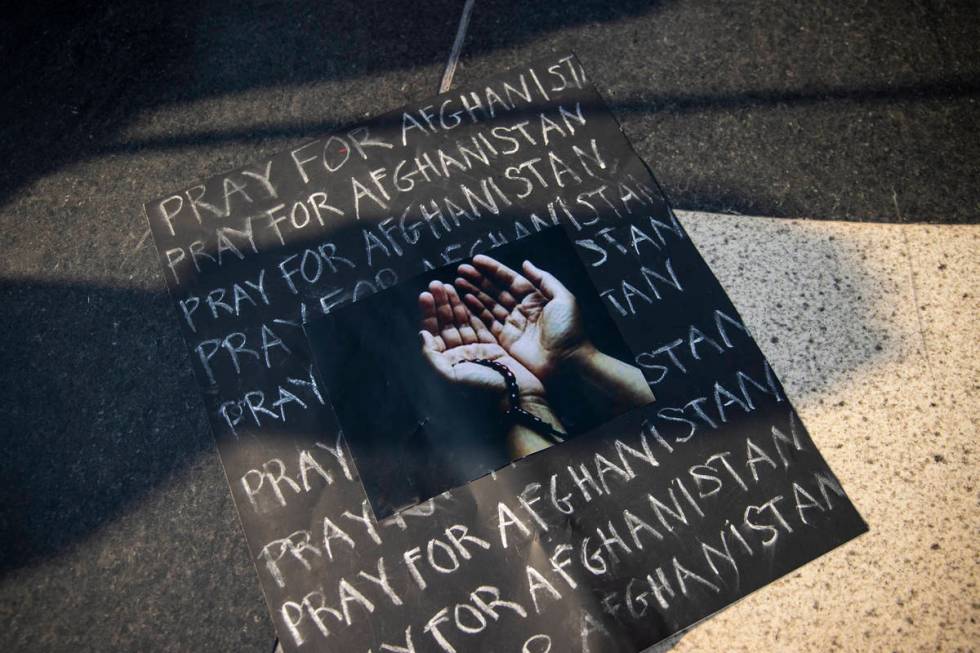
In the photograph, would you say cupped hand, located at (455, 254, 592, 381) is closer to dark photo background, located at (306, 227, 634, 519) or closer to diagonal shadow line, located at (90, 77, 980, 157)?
dark photo background, located at (306, 227, 634, 519)

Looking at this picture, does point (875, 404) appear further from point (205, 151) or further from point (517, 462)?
point (205, 151)

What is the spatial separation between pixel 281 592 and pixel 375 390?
27.7 inches

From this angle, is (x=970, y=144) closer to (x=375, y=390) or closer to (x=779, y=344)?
(x=779, y=344)

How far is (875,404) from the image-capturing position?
6.69 feet

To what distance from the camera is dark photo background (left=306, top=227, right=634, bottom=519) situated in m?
1.97

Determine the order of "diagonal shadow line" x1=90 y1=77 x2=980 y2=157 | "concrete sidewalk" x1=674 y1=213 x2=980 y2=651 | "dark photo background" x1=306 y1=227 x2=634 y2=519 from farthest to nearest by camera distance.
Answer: "diagonal shadow line" x1=90 y1=77 x2=980 y2=157, "dark photo background" x1=306 y1=227 x2=634 y2=519, "concrete sidewalk" x1=674 y1=213 x2=980 y2=651

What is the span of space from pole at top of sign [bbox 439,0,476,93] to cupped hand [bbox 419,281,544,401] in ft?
3.06

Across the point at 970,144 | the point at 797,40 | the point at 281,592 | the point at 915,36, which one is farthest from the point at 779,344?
the point at 281,592

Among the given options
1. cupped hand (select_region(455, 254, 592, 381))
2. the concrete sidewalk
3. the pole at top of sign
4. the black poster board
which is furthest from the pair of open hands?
the pole at top of sign

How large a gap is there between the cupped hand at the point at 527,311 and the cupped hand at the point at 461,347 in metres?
0.03

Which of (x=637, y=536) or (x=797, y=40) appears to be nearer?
(x=637, y=536)

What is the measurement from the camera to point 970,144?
91.9 inches

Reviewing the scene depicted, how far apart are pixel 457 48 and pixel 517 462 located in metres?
1.77

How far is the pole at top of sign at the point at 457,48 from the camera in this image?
2.51m
